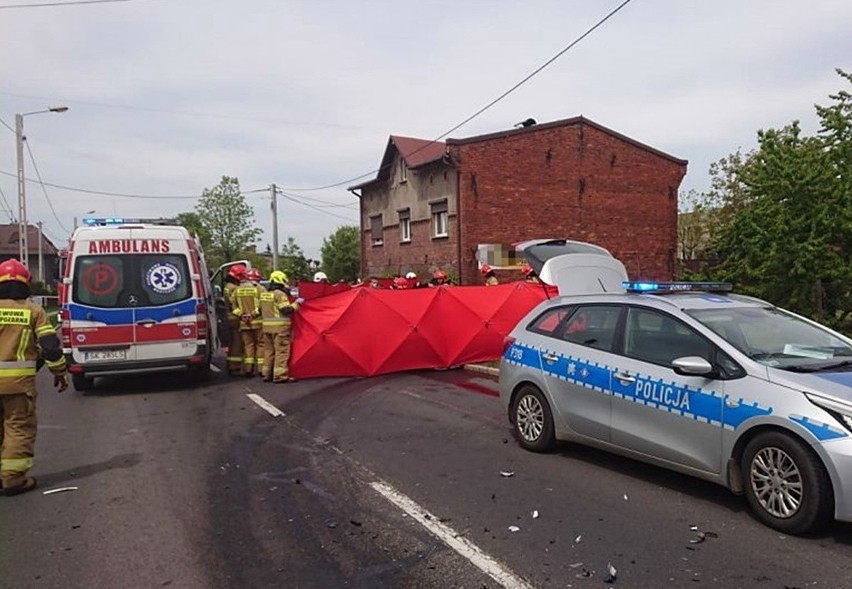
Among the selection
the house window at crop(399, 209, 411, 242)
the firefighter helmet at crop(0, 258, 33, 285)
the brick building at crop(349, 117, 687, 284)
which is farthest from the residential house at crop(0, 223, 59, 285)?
the firefighter helmet at crop(0, 258, 33, 285)

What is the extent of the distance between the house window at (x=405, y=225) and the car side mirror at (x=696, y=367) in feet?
74.8

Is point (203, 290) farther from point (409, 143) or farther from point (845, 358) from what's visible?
point (409, 143)

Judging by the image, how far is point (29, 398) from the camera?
562cm

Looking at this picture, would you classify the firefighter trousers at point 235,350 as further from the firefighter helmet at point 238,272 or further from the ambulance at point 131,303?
the ambulance at point 131,303

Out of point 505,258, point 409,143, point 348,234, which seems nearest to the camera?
point 505,258

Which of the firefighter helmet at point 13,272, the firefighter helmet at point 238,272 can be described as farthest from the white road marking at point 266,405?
the firefighter helmet at point 13,272

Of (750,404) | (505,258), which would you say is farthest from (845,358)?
(505,258)

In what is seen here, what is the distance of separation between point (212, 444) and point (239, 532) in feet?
8.57

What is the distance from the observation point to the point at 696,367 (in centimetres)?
467

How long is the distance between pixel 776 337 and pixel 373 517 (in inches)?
127

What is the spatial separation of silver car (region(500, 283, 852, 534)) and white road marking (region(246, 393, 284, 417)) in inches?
123

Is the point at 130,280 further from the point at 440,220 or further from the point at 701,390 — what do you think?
the point at 440,220

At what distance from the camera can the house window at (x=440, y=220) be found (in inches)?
960

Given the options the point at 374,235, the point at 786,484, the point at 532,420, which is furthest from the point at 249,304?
the point at 374,235
